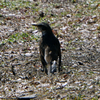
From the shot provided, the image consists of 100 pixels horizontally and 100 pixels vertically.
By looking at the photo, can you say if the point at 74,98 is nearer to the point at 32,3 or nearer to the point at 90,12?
the point at 90,12

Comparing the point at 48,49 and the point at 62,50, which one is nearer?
the point at 48,49

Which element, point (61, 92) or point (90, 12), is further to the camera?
point (90, 12)

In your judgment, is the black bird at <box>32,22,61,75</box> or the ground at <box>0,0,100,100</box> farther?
the black bird at <box>32,22,61,75</box>

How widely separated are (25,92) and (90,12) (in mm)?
5658

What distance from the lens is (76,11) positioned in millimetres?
11141

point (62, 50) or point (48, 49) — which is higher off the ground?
point (48, 49)

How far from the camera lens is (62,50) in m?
8.55

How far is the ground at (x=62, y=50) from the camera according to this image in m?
6.31

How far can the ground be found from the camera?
631 cm

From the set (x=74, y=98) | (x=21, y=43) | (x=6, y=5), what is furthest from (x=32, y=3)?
(x=74, y=98)

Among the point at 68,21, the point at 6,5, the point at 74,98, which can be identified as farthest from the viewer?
the point at 6,5

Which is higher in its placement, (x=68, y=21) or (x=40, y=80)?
(x=68, y=21)

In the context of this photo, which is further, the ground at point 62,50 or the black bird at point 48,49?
the black bird at point 48,49

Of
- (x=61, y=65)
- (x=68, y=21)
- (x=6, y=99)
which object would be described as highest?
(x=68, y=21)
